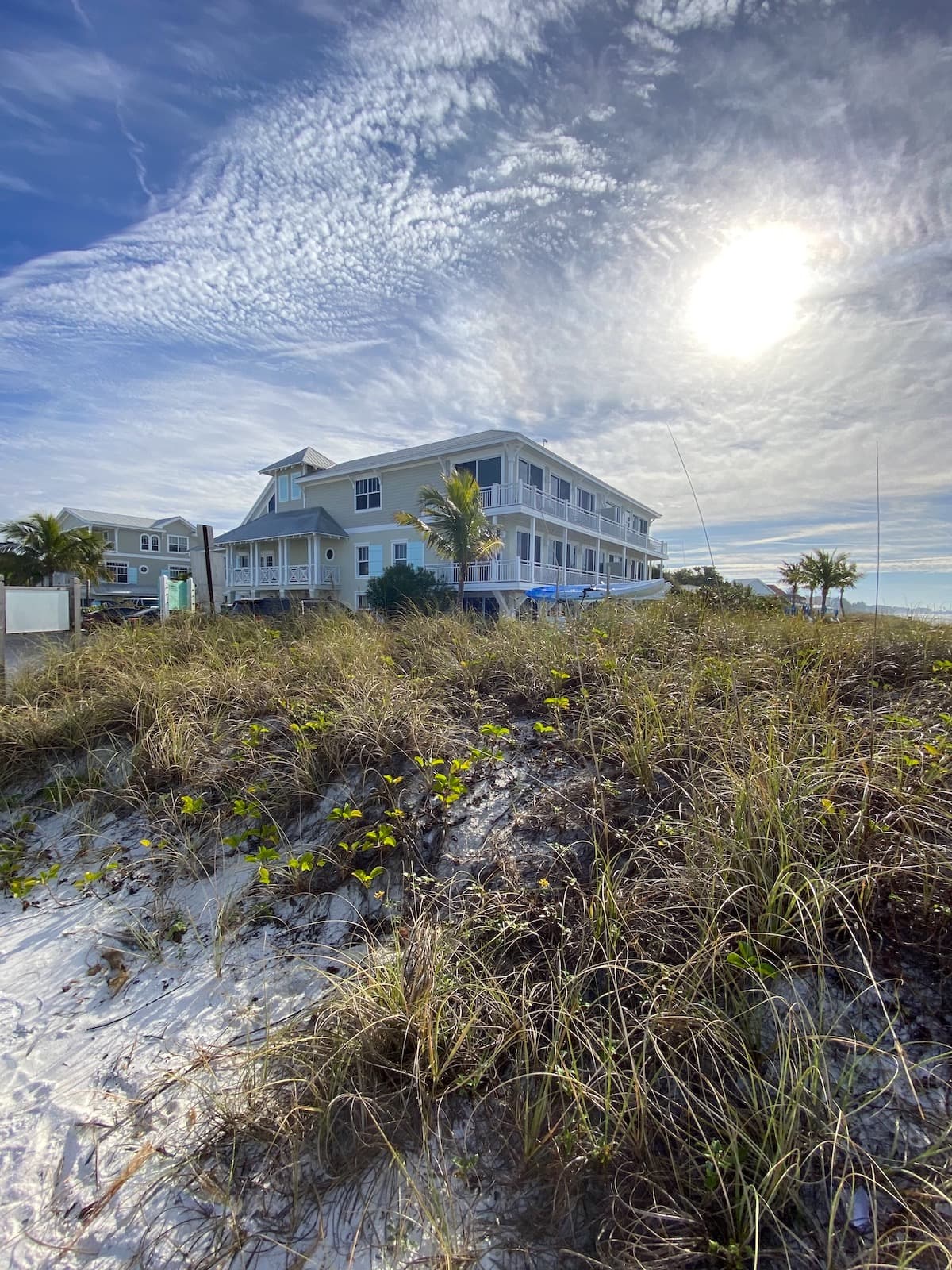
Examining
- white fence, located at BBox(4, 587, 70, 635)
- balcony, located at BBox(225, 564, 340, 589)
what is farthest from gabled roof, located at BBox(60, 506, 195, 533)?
white fence, located at BBox(4, 587, 70, 635)

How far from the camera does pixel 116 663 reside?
16.9ft

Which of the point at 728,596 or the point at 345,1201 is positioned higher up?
the point at 728,596

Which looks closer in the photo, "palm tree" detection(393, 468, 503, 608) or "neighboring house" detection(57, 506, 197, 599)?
"palm tree" detection(393, 468, 503, 608)

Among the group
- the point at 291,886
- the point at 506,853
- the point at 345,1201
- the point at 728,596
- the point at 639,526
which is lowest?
the point at 345,1201

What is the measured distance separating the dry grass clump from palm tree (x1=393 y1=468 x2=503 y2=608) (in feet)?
45.7

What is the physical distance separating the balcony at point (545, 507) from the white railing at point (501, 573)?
1850 millimetres

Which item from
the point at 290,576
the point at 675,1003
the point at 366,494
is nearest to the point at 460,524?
the point at 366,494

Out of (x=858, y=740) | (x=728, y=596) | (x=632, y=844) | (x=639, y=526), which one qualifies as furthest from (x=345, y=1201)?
(x=639, y=526)

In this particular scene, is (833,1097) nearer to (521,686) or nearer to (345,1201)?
(345,1201)

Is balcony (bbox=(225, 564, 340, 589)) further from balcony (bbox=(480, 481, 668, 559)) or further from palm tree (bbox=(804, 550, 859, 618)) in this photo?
palm tree (bbox=(804, 550, 859, 618))

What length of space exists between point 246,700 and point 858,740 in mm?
3914

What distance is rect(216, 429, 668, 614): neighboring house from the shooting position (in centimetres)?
2003

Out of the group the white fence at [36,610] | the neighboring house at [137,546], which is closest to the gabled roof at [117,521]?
the neighboring house at [137,546]

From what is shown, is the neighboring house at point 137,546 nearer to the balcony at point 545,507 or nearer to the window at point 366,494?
the window at point 366,494
